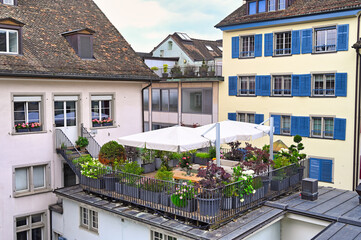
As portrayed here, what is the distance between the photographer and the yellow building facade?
22.4m

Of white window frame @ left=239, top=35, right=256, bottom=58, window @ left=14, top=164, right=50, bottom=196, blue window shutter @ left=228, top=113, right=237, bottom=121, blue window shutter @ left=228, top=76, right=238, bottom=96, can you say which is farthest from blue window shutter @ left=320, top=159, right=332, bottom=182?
window @ left=14, top=164, right=50, bottom=196

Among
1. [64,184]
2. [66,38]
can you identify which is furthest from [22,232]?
[66,38]

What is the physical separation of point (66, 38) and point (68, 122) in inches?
175

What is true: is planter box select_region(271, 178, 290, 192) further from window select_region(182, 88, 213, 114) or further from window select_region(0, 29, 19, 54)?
window select_region(182, 88, 213, 114)

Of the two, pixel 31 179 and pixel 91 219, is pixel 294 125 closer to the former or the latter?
pixel 91 219

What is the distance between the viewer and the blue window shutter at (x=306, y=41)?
935 inches

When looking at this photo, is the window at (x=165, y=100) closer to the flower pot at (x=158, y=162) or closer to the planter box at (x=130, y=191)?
the flower pot at (x=158, y=162)

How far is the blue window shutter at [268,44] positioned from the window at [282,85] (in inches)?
65.4

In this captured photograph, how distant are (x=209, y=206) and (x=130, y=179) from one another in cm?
356

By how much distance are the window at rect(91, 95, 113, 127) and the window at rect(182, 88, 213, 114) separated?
470 inches

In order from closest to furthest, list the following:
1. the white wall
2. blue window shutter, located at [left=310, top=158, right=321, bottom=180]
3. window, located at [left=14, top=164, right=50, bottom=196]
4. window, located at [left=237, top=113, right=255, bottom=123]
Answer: the white wall → window, located at [left=14, top=164, right=50, bottom=196] → blue window shutter, located at [left=310, top=158, right=321, bottom=180] → window, located at [left=237, top=113, right=255, bottom=123]

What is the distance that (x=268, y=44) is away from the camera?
1020 inches

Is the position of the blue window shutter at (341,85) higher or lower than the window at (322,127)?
higher

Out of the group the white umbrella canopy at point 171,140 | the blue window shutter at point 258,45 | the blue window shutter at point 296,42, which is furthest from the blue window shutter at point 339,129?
the white umbrella canopy at point 171,140
